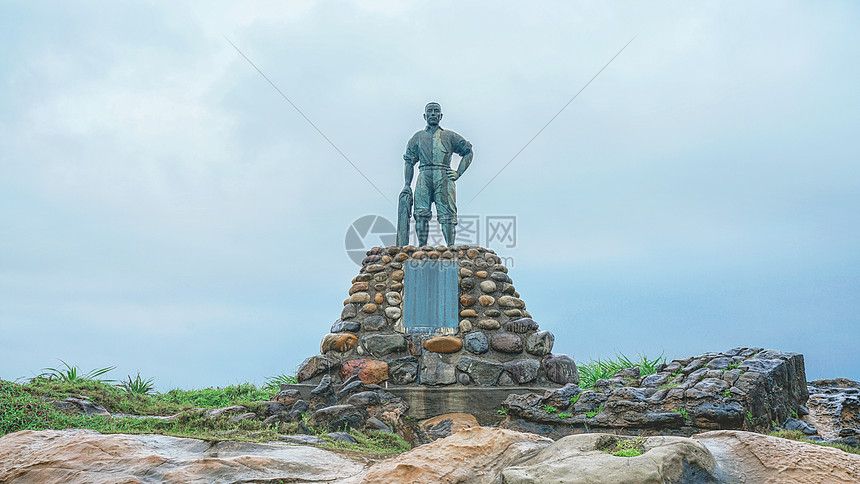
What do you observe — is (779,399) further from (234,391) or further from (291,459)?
(234,391)

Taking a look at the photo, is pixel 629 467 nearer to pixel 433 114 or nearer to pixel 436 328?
pixel 436 328

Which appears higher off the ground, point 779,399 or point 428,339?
point 428,339

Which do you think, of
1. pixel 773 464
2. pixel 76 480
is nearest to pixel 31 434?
pixel 76 480

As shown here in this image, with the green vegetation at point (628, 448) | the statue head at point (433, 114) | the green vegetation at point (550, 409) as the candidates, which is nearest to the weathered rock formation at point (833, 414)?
the green vegetation at point (550, 409)

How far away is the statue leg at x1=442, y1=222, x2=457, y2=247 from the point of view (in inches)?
342

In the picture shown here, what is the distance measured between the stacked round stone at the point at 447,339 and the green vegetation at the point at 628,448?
Result: 4850mm

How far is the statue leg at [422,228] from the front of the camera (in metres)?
8.80

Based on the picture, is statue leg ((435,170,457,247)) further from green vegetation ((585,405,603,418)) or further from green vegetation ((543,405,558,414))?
green vegetation ((585,405,603,418))

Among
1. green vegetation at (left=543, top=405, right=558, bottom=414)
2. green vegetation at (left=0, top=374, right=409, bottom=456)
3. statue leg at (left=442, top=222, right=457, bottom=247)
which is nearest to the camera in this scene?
green vegetation at (left=0, top=374, right=409, bottom=456)

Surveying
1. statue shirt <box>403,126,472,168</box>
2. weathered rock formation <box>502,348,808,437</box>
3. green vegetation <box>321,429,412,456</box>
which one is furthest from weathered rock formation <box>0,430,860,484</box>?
statue shirt <box>403,126,472,168</box>

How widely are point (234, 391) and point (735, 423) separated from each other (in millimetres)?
6954

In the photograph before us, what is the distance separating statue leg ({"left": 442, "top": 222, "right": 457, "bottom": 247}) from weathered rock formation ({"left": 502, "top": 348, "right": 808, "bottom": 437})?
286cm

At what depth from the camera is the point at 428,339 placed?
763 cm

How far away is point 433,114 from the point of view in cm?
898
